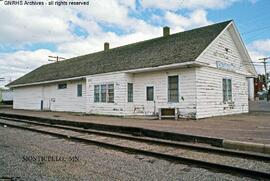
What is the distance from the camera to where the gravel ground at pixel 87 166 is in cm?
514

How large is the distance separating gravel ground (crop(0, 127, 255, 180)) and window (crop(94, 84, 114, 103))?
37.5 ft

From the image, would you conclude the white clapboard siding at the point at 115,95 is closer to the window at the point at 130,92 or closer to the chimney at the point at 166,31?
the window at the point at 130,92

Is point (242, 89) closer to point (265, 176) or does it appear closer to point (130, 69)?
point (130, 69)

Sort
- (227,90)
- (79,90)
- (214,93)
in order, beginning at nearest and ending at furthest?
1. (214,93)
2. (227,90)
3. (79,90)

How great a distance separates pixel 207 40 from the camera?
1688cm

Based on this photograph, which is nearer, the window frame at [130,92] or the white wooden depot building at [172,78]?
A: the white wooden depot building at [172,78]

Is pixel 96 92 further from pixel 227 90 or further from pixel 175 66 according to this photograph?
pixel 227 90

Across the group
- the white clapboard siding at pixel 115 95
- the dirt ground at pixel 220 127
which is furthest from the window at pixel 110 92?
the dirt ground at pixel 220 127

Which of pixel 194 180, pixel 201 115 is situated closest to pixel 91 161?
pixel 194 180

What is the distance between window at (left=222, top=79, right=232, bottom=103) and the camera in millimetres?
18516

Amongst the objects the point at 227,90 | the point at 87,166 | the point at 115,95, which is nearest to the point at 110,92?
the point at 115,95

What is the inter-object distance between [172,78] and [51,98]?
14.6 m

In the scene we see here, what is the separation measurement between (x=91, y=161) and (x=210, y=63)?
12167 mm

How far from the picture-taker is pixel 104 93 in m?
20.1
